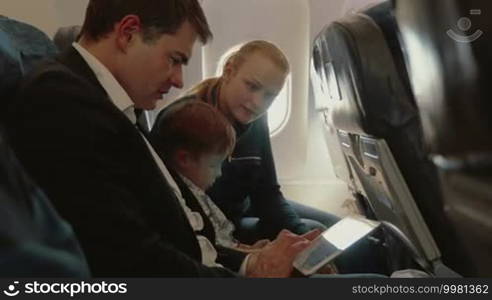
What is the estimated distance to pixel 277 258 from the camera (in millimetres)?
1078

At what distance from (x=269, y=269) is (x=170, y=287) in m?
0.23

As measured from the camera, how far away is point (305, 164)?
189 centimetres

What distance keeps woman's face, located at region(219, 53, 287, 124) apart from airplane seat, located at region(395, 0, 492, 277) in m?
0.59

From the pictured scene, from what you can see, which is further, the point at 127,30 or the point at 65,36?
the point at 65,36

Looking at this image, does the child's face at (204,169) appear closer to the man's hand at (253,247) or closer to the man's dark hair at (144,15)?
the man's hand at (253,247)

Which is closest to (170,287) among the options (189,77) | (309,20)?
(189,77)

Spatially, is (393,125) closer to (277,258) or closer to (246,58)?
(277,258)

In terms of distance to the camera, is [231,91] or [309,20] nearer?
[231,91]

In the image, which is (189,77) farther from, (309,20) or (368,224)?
(368,224)

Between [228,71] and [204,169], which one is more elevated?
[228,71]

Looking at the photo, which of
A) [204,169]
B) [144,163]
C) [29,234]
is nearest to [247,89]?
[204,169]

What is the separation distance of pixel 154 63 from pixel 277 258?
1.42 ft

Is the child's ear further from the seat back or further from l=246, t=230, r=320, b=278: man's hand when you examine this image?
the seat back

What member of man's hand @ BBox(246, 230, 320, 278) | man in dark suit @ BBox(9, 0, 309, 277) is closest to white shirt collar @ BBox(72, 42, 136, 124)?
man in dark suit @ BBox(9, 0, 309, 277)
